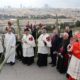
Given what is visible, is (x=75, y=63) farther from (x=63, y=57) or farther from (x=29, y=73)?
(x=29, y=73)

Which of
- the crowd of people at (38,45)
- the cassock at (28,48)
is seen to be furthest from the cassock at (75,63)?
the cassock at (28,48)

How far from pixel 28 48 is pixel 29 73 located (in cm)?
110

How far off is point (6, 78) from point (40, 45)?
170cm

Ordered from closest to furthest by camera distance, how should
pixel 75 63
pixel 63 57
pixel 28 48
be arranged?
pixel 75 63
pixel 63 57
pixel 28 48

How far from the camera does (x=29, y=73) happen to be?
24.5ft

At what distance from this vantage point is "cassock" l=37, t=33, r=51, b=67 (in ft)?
26.3

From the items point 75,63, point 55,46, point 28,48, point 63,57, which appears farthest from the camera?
point 28,48

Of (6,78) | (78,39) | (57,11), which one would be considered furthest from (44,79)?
(57,11)

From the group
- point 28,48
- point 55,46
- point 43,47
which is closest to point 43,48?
point 43,47

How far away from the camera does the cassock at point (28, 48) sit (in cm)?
823

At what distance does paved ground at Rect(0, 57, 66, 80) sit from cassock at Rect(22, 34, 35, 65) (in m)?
0.24

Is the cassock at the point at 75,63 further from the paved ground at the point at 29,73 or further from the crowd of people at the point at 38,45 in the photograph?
the crowd of people at the point at 38,45

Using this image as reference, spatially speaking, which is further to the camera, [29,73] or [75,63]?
[29,73]

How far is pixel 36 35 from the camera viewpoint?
8531 millimetres
